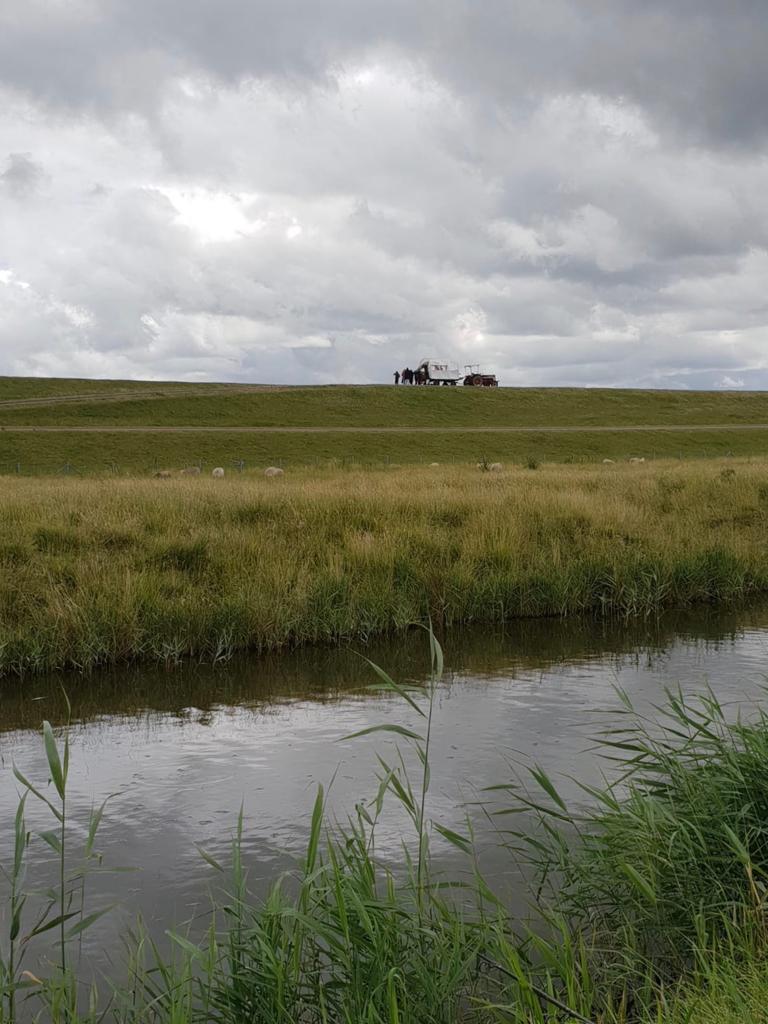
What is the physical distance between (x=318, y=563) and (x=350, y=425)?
172 feet

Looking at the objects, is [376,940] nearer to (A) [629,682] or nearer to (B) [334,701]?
(B) [334,701]

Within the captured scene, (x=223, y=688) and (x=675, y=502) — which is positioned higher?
(x=675, y=502)

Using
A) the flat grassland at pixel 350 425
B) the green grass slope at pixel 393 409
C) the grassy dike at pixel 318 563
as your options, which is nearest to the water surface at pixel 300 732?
the grassy dike at pixel 318 563

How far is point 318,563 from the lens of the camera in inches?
591

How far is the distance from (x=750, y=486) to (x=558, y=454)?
29.9m

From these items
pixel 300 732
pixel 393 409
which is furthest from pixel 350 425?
pixel 300 732

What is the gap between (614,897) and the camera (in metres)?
4.95

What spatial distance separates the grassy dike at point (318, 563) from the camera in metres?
12.5

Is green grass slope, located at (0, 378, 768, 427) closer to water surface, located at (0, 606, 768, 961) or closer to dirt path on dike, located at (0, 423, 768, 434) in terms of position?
dirt path on dike, located at (0, 423, 768, 434)

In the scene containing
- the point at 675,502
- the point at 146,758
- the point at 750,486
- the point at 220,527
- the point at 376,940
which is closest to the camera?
the point at 376,940

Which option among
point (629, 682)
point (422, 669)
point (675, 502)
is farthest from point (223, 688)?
point (675, 502)

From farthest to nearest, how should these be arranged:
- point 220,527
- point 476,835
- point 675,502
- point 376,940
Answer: point 675,502 → point 220,527 → point 476,835 → point 376,940

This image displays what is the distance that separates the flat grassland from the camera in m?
50.8

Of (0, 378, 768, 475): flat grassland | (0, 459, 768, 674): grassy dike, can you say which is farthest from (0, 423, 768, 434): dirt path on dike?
(0, 459, 768, 674): grassy dike
